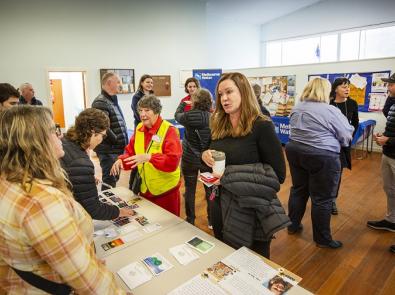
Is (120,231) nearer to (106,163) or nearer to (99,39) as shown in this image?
(106,163)

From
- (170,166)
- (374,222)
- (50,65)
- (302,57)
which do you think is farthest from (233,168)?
(302,57)

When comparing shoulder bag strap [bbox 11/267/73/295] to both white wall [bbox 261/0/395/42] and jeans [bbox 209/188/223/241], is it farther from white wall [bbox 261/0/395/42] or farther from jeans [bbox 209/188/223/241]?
white wall [bbox 261/0/395/42]

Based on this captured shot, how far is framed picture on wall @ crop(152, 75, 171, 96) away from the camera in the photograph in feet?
25.0

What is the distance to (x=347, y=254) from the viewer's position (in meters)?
2.54

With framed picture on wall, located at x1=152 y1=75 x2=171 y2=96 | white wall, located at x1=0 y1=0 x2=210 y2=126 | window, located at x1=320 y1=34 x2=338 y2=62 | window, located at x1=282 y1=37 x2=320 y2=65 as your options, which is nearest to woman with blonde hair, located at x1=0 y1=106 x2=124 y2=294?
white wall, located at x1=0 y1=0 x2=210 y2=126

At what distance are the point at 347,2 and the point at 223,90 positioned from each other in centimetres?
865

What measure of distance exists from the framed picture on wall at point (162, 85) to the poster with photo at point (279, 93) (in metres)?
2.31

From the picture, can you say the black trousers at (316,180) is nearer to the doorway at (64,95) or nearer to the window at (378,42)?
the doorway at (64,95)

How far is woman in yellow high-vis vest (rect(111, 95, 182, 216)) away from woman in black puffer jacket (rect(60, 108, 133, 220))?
378 millimetres

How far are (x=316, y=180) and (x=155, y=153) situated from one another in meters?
1.46

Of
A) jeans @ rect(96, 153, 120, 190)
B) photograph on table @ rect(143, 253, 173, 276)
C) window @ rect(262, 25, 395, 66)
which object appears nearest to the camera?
photograph on table @ rect(143, 253, 173, 276)

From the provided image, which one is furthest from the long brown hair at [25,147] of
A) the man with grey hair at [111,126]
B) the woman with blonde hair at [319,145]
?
the man with grey hair at [111,126]

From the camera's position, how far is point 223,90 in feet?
4.92

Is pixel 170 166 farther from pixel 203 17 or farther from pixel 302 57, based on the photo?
pixel 302 57
